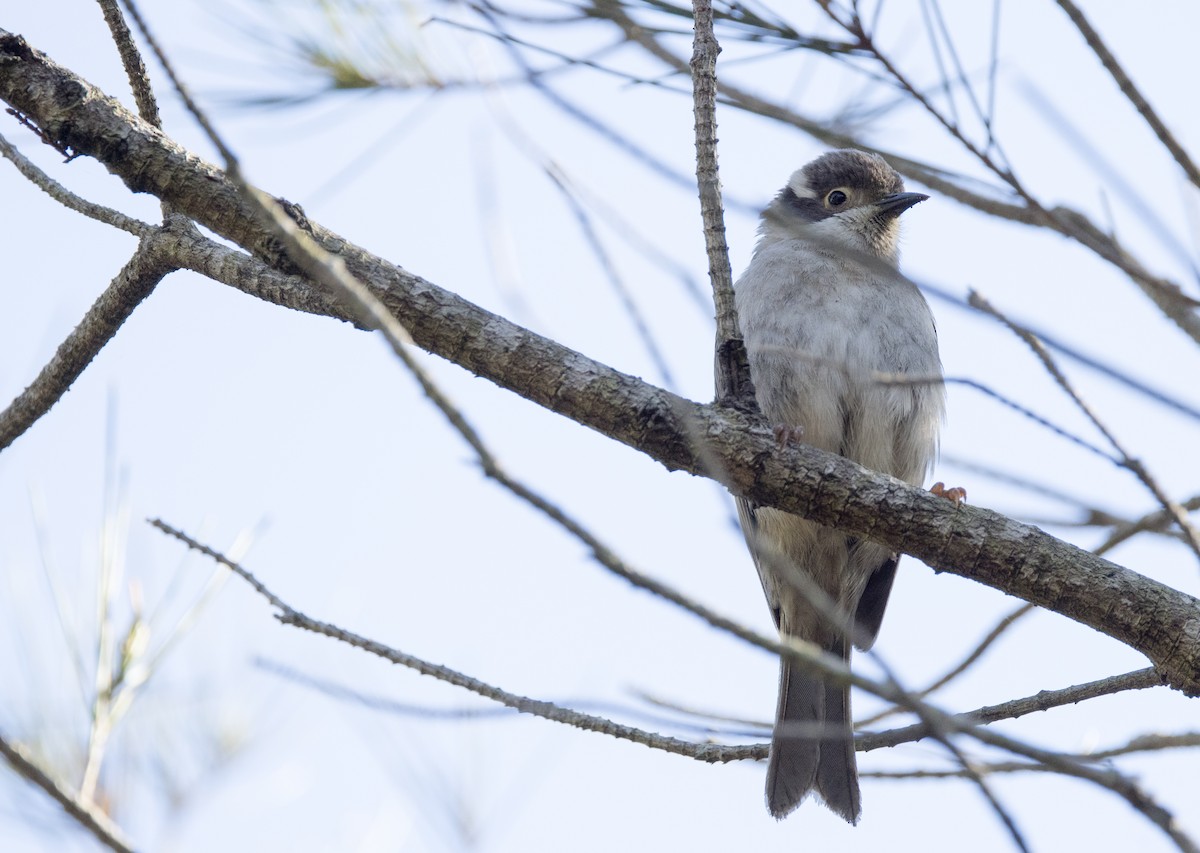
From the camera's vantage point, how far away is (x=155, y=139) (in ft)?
8.99

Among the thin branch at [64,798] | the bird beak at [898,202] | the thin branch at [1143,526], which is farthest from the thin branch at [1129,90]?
the bird beak at [898,202]

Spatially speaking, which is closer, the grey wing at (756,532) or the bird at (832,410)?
the bird at (832,410)

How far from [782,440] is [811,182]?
132 inches

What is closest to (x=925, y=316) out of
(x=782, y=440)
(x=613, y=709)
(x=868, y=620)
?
(x=868, y=620)

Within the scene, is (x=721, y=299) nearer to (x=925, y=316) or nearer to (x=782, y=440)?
(x=782, y=440)

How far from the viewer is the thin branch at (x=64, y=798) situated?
187cm

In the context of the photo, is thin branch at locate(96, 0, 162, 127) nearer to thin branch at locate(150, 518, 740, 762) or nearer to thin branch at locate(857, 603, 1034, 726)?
A: thin branch at locate(150, 518, 740, 762)

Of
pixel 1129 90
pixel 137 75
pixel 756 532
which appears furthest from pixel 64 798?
pixel 756 532

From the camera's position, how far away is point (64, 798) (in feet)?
6.57

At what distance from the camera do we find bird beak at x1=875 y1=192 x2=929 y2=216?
5.68 metres

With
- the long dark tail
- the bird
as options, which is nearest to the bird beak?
the bird

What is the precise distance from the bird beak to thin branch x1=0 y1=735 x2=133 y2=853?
4.50 m

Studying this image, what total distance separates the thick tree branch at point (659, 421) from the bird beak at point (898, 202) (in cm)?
305

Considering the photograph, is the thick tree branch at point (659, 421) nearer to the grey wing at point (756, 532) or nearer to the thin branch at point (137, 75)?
the thin branch at point (137, 75)
